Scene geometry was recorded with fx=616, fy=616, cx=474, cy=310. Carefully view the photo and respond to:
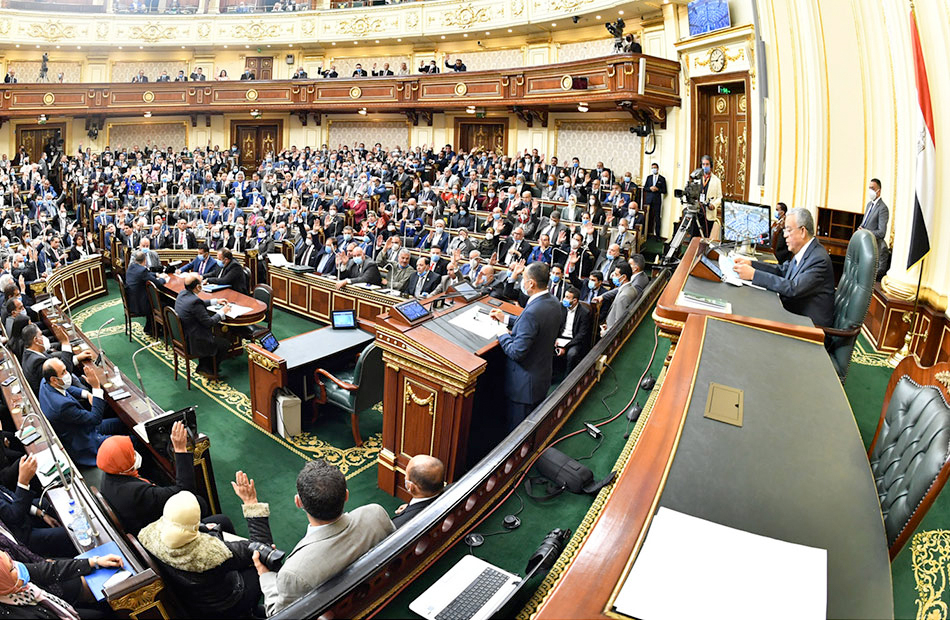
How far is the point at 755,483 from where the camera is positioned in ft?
5.16

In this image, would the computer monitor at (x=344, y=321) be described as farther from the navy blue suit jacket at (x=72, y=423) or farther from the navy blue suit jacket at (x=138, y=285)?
the navy blue suit jacket at (x=138, y=285)

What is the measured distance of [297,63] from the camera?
22.2 m

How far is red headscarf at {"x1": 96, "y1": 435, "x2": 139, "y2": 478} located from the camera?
343cm

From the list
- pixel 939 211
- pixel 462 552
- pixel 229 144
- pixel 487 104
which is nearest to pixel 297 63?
pixel 229 144

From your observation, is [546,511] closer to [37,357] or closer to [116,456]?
[116,456]

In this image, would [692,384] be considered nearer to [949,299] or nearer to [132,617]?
[132,617]

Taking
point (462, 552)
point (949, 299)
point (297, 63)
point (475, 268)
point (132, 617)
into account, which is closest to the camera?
point (462, 552)

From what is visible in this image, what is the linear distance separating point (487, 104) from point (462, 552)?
1496 cm

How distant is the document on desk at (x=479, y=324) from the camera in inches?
179

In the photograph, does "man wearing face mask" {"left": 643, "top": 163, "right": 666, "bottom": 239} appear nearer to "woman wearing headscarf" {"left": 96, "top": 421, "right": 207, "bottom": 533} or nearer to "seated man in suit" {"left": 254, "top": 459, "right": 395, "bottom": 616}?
"woman wearing headscarf" {"left": 96, "top": 421, "right": 207, "bottom": 533}

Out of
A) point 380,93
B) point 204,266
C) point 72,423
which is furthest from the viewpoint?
point 380,93

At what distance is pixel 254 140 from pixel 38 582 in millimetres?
22118

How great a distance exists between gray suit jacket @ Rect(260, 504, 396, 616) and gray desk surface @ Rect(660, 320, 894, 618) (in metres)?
1.31

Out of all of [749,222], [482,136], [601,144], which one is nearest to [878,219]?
[749,222]
